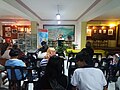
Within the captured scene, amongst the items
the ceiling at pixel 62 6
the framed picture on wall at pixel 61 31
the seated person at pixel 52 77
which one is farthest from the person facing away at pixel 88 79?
the framed picture on wall at pixel 61 31

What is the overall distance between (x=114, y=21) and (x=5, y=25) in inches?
342

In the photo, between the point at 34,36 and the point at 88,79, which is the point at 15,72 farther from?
the point at 34,36

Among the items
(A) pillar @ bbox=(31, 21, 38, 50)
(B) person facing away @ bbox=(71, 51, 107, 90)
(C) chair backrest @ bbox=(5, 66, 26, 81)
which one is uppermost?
(A) pillar @ bbox=(31, 21, 38, 50)

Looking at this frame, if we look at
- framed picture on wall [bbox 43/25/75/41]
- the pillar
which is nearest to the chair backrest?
the pillar

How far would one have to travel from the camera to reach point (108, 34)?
13.5 m

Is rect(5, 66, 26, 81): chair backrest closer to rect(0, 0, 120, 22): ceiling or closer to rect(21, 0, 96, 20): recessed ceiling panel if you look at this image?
rect(0, 0, 120, 22): ceiling

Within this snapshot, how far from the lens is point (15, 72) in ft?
11.6

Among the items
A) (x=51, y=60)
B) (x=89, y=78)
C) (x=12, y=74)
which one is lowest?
(x=12, y=74)

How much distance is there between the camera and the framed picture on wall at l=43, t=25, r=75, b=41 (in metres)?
12.9

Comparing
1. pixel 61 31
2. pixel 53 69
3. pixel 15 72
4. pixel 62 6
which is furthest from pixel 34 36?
pixel 53 69

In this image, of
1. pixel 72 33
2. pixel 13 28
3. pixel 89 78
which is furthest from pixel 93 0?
pixel 13 28

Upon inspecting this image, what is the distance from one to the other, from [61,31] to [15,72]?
9743mm

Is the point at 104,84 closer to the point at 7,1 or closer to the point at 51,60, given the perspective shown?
the point at 51,60

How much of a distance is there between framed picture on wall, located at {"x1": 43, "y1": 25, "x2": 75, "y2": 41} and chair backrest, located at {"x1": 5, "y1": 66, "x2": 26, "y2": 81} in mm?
9507
